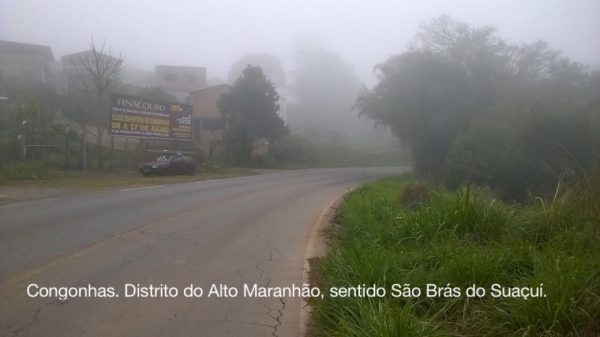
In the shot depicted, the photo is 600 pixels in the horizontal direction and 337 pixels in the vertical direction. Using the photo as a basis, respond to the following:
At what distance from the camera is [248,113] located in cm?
4419

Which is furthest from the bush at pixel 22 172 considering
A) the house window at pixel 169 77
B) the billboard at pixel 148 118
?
the house window at pixel 169 77

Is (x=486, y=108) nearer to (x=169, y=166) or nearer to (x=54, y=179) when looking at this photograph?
(x=169, y=166)

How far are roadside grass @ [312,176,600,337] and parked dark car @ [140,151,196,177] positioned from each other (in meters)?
22.7

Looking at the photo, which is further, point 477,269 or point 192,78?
point 192,78

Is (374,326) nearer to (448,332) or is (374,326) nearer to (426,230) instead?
(448,332)

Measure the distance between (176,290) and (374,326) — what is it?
287 centimetres

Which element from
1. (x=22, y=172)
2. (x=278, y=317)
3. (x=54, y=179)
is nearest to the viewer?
(x=278, y=317)

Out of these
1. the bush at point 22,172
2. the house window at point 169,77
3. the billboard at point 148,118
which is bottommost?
the bush at point 22,172

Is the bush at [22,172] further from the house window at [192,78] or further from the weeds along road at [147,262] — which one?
the house window at [192,78]

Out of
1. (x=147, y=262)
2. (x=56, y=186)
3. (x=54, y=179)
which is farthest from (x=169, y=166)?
(x=147, y=262)

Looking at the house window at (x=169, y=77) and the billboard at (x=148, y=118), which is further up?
the house window at (x=169, y=77)

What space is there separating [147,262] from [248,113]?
37192 millimetres

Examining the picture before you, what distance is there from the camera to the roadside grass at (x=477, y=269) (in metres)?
4.32

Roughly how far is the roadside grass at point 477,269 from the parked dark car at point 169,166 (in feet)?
74.3
